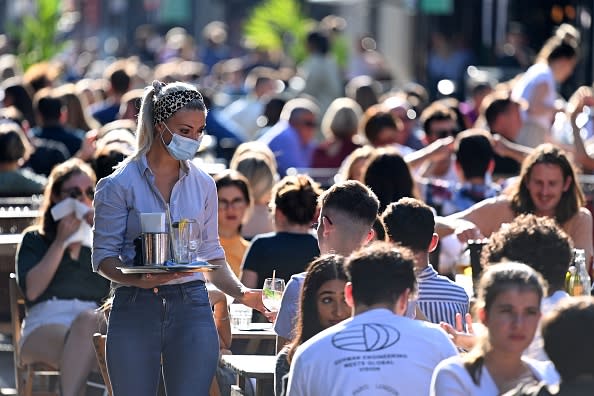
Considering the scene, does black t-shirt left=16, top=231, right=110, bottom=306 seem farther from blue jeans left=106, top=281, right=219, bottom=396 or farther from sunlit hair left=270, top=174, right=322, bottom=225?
blue jeans left=106, top=281, right=219, bottom=396

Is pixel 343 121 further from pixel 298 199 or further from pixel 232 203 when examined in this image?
pixel 298 199

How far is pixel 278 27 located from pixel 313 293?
26.3 meters

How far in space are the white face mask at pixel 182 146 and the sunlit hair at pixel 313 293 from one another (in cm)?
58

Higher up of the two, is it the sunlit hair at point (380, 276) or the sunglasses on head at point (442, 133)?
the sunglasses on head at point (442, 133)

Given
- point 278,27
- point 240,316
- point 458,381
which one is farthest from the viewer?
point 278,27

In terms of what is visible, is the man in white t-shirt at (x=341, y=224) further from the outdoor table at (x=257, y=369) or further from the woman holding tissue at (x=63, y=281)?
the woman holding tissue at (x=63, y=281)

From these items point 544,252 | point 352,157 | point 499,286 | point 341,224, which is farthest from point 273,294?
point 352,157

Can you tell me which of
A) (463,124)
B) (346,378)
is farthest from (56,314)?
(463,124)

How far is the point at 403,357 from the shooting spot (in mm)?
4695

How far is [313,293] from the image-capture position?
5539mm

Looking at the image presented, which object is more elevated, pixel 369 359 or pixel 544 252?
pixel 544 252

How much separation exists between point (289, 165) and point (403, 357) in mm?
9468

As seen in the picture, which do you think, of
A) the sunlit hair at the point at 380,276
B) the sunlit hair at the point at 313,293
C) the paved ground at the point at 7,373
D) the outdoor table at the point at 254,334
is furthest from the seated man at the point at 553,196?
the sunlit hair at the point at 380,276

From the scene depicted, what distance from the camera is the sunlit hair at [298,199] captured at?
25.6 feet
